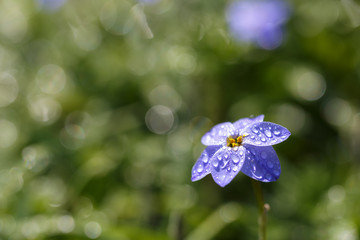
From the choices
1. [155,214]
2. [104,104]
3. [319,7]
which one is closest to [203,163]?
[155,214]

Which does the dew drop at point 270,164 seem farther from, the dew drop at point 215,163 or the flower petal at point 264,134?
the dew drop at point 215,163

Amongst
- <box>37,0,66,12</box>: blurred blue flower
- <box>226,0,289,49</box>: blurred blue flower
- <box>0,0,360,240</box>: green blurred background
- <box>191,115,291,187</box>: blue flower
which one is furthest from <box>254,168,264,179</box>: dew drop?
<box>37,0,66,12</box>: blurred blue flower

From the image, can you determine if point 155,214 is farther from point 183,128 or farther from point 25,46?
point 25,46

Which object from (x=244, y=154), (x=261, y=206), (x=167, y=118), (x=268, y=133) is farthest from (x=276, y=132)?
(x=167, y=118)

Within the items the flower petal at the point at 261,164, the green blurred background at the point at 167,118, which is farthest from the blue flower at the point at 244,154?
the green blurred background at the point at 167,118

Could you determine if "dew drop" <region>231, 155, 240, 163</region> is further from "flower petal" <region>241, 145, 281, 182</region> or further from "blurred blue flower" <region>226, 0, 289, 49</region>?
"blurred blue flower" <region>226, 0, 289, 49</region>
